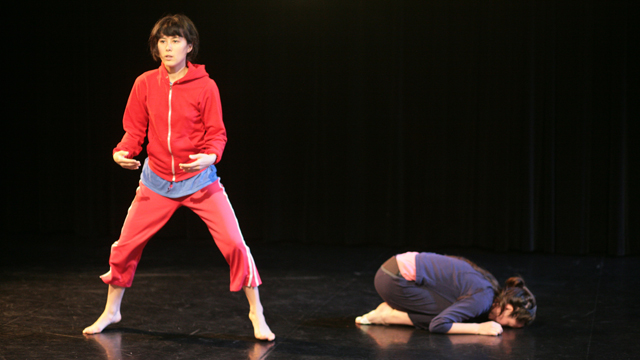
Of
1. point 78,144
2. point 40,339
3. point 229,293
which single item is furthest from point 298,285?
point 78,144

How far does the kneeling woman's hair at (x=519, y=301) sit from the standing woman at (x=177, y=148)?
3.41ft

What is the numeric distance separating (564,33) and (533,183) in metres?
1.13

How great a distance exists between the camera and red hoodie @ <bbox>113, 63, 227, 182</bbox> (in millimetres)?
2670

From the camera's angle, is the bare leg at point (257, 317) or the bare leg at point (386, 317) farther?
the bare leg at point (386, 317)

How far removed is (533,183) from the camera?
4922 millimetres

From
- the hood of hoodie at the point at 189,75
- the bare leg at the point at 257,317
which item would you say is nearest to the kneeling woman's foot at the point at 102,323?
the bare leg at the point at 257,317

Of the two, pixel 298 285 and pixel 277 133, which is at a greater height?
pixel 277 133

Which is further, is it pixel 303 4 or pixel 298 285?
pixel 303 4

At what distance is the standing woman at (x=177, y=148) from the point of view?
2664 millimetres

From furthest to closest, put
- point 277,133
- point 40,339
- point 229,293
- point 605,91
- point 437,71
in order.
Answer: point 277,133, point 437,71, point 605,91, point 229,293, point 40,339

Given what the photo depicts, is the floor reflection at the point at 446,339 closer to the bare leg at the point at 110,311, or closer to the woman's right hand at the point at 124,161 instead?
the bare leg at the point at 110,311

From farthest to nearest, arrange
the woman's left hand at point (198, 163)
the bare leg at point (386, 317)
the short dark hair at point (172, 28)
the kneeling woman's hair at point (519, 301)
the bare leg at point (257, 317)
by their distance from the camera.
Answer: the bare leg at point (386, 317) < the kneeling woman's hair at point (519, 301) < the bare leg at point (257, 317) < the short dark hair at point (172, 28) < the woman's left hand at point (198, 163)

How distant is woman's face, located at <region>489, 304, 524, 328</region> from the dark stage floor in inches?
1.9

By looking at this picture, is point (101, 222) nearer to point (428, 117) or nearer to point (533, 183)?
point (428, 117)
